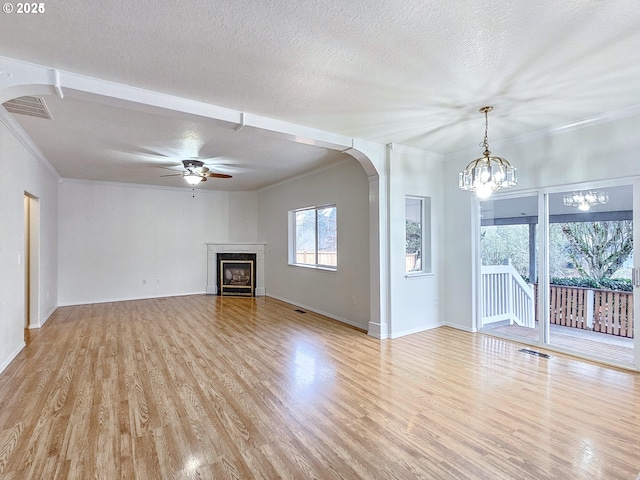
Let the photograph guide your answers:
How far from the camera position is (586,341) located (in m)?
3.88

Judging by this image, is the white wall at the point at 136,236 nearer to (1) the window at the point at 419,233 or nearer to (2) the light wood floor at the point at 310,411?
(2) the light wood floor at the point at 310,411

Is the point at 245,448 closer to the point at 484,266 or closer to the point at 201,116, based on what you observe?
the point at 201,116

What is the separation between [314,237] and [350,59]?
4401 millimetres

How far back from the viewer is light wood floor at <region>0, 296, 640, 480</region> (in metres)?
1.96

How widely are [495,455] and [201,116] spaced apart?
3.57m

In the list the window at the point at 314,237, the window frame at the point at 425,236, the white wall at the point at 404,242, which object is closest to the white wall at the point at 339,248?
the window at the point at 314,237

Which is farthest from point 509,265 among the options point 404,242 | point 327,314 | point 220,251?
point 220,251

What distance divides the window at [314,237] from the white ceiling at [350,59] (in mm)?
2405

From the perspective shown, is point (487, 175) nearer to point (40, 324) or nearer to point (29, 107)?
point (29, 107)

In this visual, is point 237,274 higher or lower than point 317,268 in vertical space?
lower

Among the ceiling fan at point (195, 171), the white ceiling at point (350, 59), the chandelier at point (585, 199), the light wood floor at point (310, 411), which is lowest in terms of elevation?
the light wood floor at point (310, 411)

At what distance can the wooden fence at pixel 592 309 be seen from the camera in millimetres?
3566

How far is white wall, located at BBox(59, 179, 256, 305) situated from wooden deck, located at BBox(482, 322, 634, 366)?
6.52 meters

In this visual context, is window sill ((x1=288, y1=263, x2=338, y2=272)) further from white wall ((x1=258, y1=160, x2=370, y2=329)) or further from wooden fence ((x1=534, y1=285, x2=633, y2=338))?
wooden fence ((x1=534, y1=285, x2=633, y2=338))
